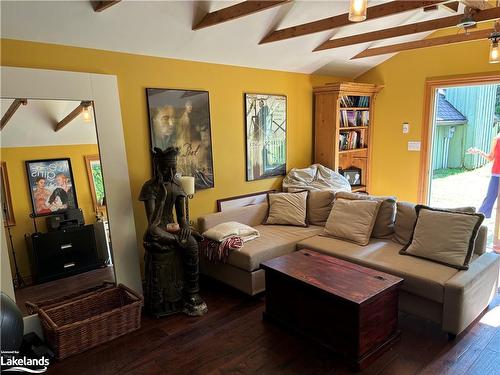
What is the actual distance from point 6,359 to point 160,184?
4.87 ft

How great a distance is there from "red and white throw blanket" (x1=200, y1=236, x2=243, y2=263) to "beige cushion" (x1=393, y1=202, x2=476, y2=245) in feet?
4.67

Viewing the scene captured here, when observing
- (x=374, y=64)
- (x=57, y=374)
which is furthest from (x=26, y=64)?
(x=374, y=64)

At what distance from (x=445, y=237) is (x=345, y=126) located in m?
2.40

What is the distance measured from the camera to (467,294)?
2.36m

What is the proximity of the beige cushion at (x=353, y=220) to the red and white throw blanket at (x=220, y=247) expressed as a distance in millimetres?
929

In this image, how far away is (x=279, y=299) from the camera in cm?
263

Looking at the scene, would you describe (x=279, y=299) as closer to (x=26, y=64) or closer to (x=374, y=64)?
(x=26, y=64)

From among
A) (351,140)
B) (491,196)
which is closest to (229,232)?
(351,140)

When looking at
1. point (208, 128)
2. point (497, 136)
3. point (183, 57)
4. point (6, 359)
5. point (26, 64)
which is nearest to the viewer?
point (6, 359)

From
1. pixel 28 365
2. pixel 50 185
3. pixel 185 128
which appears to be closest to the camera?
pixel 28 365

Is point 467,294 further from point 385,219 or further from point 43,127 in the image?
point 43,127

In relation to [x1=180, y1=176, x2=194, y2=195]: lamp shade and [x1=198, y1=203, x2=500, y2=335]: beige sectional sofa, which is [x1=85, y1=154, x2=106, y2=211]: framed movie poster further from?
[x1=198, y1=203, x2=500, y2=335]: beige sectional sofa

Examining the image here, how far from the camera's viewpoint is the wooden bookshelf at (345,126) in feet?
14.8

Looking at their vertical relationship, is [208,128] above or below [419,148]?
above
